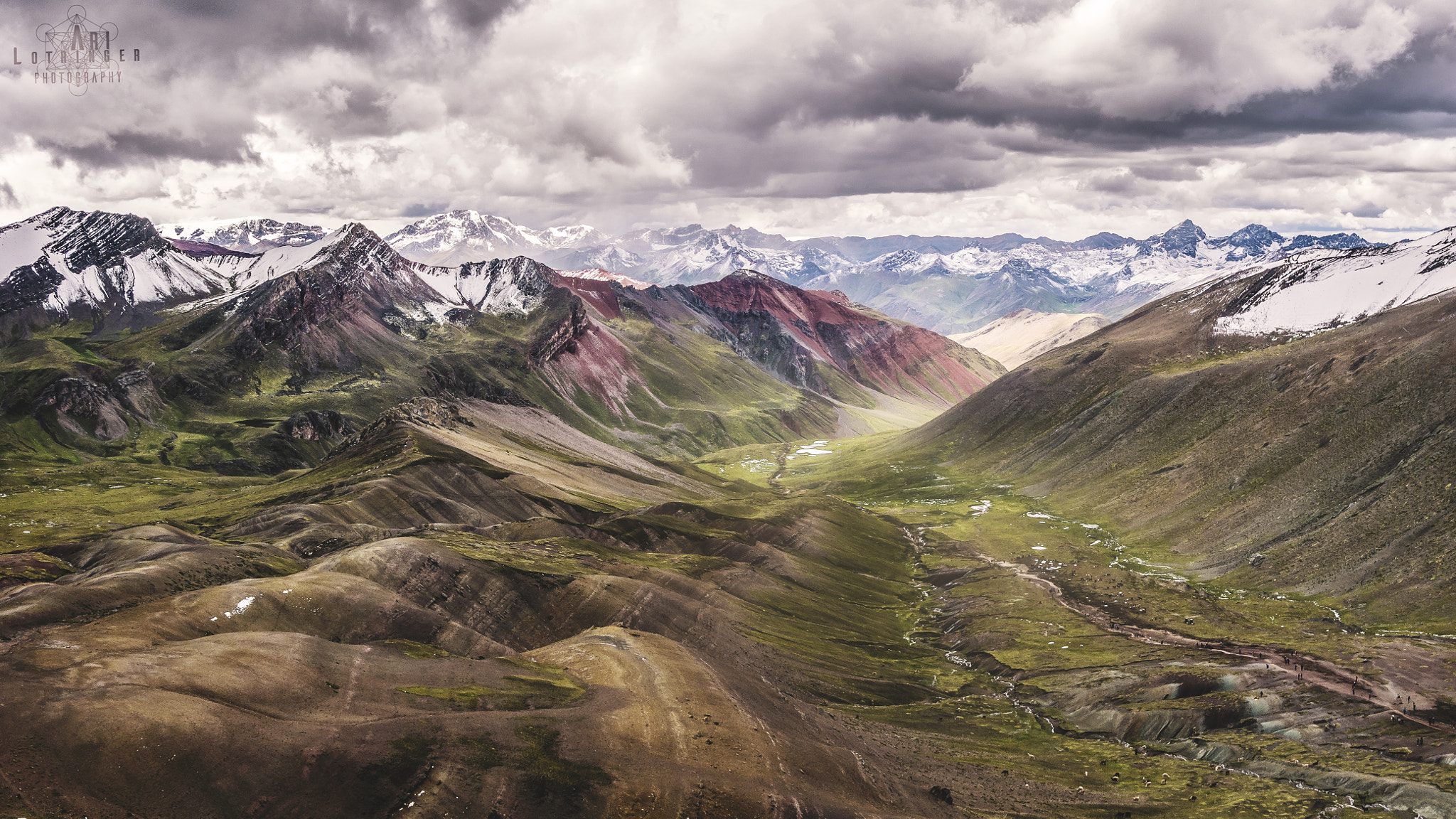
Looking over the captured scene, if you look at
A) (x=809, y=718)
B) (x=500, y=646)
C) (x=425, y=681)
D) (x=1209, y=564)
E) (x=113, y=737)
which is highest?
(x=113, y=737)

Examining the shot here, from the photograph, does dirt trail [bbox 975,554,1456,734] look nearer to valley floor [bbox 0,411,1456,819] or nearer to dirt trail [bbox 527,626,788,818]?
valley floor [bbox 0,411,1456,819]

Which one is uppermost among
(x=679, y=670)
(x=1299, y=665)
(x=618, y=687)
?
(x=618, y=687)

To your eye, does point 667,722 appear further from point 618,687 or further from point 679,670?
point 679,670

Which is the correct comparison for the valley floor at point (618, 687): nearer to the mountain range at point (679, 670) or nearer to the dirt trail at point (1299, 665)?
the mountain range at point (679, 670)

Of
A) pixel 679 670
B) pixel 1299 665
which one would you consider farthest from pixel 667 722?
pixel 1299 665

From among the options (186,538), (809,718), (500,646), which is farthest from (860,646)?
(186,538)

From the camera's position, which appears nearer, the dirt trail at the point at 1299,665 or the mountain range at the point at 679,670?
the mountain range at the point at 679,670

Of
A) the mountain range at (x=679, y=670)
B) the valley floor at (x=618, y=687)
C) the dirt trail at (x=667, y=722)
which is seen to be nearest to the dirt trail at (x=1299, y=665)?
the valley floor at (x=618, y=687)

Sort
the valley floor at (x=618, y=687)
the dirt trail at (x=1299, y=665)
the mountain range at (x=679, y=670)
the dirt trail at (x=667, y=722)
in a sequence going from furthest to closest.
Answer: the dirt trail at (x=1299, y=665) < the dirt trail at (x=667, y=722) < the mountain range at (x=679, y=670) < the valley floor at (x=618, y=687)

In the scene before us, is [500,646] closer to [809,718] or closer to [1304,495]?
[809,718]
